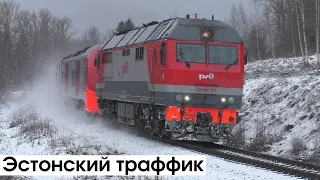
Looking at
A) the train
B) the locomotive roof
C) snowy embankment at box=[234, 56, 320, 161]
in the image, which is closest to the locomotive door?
the train

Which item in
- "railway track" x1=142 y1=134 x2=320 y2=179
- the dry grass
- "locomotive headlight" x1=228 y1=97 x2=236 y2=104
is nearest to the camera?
"railway track" x1=142 y1=134 x2=320 y2=179

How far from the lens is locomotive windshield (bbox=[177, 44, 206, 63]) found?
15.0m

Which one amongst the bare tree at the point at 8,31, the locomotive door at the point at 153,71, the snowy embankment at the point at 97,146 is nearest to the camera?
the snowy embankment at the point at 97,146

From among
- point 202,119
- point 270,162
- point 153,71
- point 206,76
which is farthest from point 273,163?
point 153,71

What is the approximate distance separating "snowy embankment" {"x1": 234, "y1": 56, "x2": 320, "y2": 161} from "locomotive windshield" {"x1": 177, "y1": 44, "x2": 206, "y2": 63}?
406 cm

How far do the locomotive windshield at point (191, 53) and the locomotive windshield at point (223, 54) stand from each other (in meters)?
0.27

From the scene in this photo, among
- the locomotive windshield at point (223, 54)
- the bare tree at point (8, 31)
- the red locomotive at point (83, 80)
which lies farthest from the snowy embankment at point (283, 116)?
the bare tree at point (8, 31)

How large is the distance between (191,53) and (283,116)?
5729 millimetres

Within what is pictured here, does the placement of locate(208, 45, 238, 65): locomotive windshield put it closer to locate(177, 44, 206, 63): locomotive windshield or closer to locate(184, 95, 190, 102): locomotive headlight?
locate(177, 44, 206, 63): locomotive windshield

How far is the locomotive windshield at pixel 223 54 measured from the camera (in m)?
15.3

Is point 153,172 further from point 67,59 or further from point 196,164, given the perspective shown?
point 67,59

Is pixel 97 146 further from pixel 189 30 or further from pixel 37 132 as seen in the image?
pixel 189 30

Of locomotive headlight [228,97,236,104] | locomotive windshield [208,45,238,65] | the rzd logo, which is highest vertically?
locomotive windshield [208,45,238,65]

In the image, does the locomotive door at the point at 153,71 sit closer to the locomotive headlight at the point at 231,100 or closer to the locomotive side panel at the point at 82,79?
the locomotive headlight at the point at 231,100
